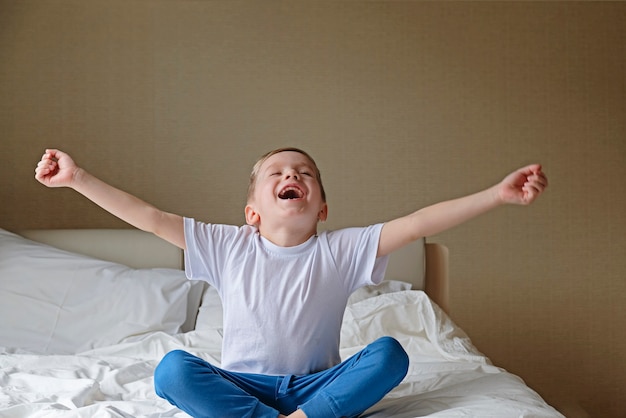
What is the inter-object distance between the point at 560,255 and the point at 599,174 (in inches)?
14.9

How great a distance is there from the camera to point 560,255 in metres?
3.31

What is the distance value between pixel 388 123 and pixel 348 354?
1317 millimetres

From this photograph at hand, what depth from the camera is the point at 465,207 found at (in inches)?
62.1

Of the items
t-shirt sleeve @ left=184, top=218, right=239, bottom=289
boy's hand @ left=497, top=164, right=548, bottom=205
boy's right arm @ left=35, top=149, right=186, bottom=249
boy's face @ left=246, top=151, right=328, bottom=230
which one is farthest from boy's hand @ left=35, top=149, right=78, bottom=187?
boy's hand @ left=497, top=164, right=548, bottom=205

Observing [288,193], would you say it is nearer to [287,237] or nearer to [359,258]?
[287,237]

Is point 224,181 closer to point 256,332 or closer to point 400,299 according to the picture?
point 400,299

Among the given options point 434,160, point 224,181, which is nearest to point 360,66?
point 434,160

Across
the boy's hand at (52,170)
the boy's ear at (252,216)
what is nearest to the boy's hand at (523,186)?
the boy's ear at (252,216)

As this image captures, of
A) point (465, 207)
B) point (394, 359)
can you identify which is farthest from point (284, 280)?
point (465, 207)

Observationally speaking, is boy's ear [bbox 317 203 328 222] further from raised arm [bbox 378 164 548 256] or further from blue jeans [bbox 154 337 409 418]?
blue jeans [bbox 154 337 409 418]

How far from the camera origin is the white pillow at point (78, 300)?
247cm

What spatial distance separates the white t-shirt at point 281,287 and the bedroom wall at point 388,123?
1.44 meters

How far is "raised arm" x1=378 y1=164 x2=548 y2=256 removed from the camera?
1.49 m

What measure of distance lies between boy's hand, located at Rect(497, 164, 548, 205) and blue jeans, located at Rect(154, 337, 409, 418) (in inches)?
14.4
